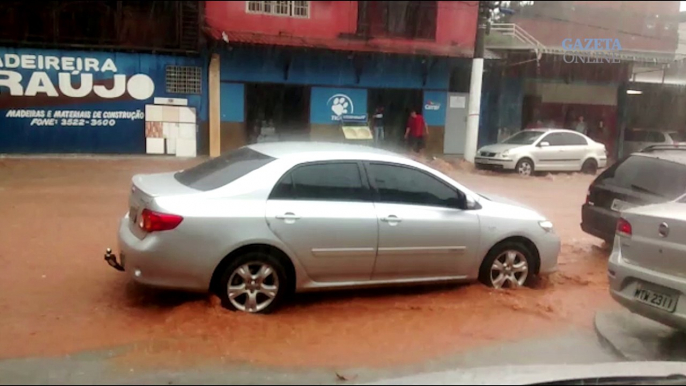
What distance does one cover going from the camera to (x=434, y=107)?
2088cm

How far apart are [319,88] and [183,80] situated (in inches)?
146

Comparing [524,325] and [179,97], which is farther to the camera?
[179,97]

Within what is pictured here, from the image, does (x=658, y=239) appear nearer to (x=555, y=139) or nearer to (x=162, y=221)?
(x=162, y=221)

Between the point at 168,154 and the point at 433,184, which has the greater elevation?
the point at 433,184

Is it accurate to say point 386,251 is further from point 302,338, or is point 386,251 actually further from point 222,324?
point 222,324

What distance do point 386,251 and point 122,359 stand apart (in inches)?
91.9

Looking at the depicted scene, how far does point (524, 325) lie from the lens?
227 inches

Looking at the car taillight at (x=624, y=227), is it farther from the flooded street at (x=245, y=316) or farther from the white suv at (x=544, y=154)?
the white suv at (x=544, y=154)

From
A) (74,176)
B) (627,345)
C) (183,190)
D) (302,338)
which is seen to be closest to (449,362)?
(302,338)

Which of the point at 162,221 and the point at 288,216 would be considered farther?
the point at 288,216

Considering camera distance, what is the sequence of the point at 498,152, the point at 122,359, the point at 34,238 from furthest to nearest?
1. the point at 498,152
2. the point at 34,238
3. the point at 122,359

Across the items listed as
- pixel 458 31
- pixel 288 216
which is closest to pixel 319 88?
pixel 458 31

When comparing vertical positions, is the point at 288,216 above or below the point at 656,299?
above

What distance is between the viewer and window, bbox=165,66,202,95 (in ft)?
58.5
